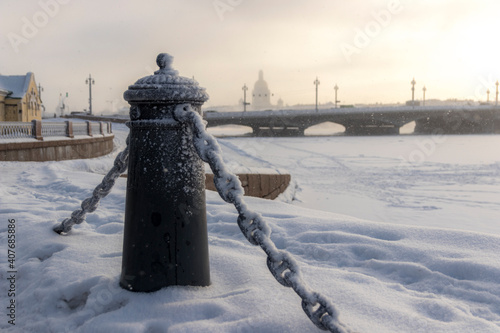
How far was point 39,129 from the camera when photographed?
42.2 feet

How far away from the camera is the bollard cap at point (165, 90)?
220 centimetres

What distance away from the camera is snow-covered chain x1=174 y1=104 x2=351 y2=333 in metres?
1.85

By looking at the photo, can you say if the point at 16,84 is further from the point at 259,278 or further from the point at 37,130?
the point at 259,278

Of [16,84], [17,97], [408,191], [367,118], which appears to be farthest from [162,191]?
[367,118]

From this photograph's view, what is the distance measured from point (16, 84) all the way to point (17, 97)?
6.33 feet

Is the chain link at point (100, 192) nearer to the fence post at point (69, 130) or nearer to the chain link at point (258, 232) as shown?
the chain link at point (258, 232)

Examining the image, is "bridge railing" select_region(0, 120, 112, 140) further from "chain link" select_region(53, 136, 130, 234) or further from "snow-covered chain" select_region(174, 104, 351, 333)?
"snow-covered chain" select_region(174, 104, 351, 333)

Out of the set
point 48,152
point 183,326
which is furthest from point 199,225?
point 48,152

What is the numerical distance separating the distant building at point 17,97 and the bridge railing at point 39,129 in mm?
15382

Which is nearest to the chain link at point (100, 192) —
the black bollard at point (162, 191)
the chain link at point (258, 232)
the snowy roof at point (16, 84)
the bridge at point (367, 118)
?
the black bollard at point (162, 191)

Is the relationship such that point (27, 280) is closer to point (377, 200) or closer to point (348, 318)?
point (348, 318)

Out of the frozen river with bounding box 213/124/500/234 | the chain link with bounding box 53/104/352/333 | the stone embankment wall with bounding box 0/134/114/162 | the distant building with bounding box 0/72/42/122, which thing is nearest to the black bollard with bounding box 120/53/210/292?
the chain link with bounding box 53/104/352/333

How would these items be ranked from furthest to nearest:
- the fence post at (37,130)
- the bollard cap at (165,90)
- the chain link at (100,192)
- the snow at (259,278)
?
the fence post at (37,130), the chain link at (100,192), the bollard cap at (165,90), the snow at (259,278)

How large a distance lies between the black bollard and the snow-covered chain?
12 centimetres
